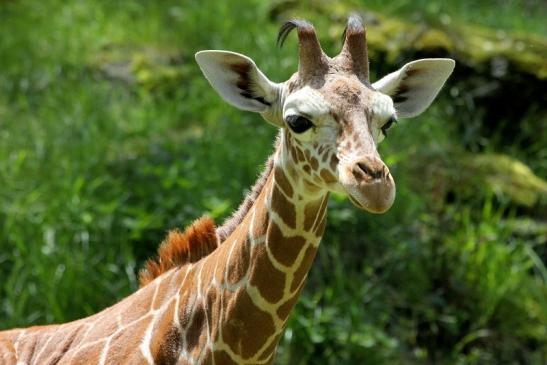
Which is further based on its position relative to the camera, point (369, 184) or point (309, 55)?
point (309, 55)

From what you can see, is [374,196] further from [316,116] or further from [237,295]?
[237,295]

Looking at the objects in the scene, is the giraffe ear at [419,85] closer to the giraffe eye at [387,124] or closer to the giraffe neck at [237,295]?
the giraffe eye at [387,124]

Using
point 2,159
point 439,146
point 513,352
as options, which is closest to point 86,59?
point 2,159

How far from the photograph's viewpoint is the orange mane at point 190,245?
3.66 metres

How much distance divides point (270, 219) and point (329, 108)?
465mm

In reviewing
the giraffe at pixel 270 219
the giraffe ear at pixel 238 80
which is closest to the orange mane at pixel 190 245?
the giraffe at pixel 270 219

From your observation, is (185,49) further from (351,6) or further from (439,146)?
(439,146)

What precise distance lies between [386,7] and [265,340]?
5234 millimetres

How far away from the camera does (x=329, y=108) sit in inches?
120

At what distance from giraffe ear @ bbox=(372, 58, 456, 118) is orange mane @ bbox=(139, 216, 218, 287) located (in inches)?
33.0

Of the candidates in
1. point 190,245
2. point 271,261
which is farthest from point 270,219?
point 190,245

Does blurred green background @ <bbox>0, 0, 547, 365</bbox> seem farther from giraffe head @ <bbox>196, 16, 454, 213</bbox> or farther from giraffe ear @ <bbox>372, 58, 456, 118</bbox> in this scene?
giraffe head @ <bbox>196, 16, 454, 213</bbox>

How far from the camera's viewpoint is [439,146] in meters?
6.67

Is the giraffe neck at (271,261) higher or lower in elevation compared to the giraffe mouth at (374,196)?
lower
